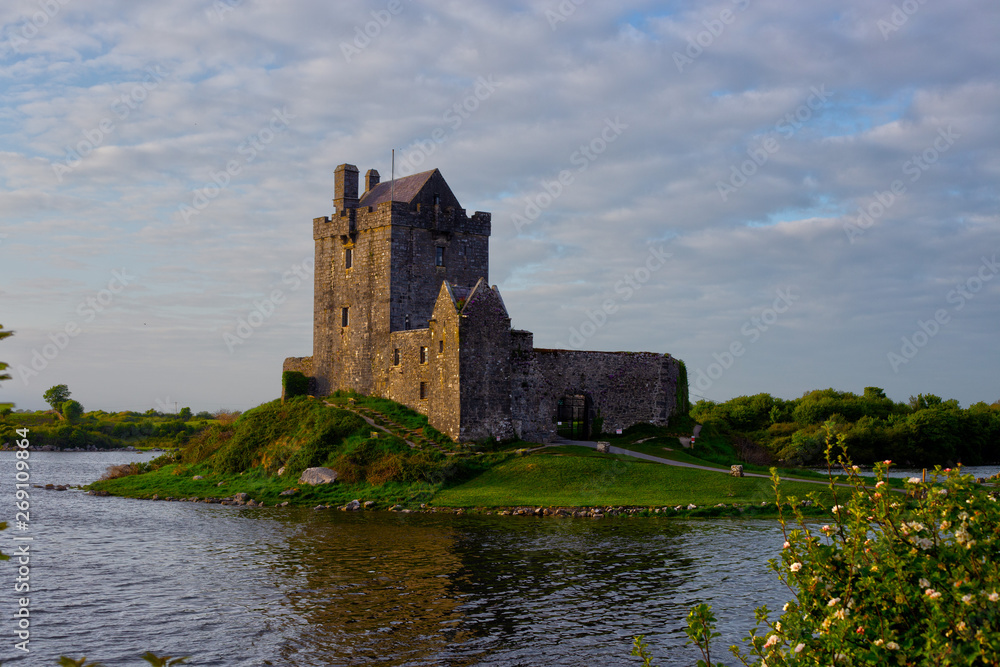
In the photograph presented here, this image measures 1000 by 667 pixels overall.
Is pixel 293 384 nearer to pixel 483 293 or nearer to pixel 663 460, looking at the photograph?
pixel 483 293

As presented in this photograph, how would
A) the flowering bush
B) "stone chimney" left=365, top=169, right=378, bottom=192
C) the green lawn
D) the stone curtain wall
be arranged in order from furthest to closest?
"stone chimney" left=365, top=169, right=378, bottom=192
the stone curtain wall
the green lawn
the flowering bush

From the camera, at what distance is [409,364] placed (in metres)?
47.2

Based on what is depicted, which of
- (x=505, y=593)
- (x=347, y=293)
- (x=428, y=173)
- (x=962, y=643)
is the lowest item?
(x=505, y=593)

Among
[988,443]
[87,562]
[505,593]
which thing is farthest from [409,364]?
[988,443]

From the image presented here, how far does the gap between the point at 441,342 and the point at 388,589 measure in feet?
79.3

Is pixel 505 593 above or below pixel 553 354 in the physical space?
Answer: below

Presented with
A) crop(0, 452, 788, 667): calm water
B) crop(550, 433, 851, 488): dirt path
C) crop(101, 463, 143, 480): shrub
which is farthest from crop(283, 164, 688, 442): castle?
crop(101, 463, 143, 480): shrub

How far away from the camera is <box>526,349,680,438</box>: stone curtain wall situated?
153 ft

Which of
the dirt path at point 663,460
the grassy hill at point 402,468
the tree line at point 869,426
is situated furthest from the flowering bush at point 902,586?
the tree line at point 869,426

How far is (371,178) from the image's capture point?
183 ft

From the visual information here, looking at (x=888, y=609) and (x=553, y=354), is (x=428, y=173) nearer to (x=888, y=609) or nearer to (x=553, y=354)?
(x=553, y=354)

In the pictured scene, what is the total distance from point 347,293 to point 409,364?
8364mm

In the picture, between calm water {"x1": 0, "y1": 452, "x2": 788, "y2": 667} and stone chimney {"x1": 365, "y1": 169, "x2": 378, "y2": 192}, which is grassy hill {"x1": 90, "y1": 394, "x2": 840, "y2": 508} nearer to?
calm water {"x1": 0, "y1": 452, "x2": 788, "y2": 667}

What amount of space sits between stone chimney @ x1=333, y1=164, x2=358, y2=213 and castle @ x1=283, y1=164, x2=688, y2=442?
0.22ft
